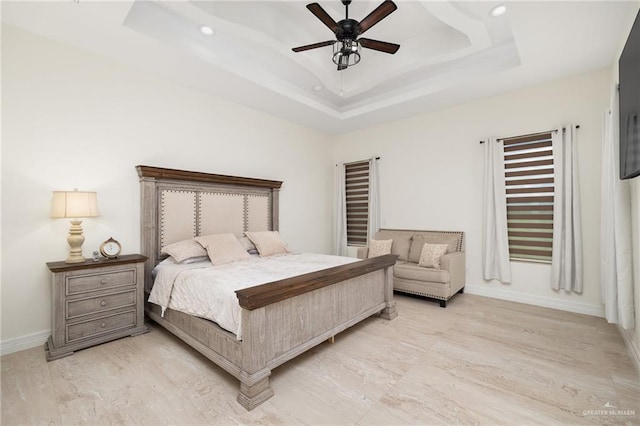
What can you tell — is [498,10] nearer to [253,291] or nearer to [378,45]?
[378,45]

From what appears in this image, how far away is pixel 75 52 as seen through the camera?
2.86 meters

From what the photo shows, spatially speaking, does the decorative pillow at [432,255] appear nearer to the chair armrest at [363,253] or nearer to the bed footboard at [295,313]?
the chair armrest at [363,253]

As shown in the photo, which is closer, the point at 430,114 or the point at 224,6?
the point at 224,6

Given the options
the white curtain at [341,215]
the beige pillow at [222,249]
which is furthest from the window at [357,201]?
the beige pillow at [222,249]

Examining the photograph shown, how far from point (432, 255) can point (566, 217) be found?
157cm

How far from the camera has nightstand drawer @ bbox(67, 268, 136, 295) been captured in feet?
8.18

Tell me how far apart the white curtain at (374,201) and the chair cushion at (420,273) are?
113cm

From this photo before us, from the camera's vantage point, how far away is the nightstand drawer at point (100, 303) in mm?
2492

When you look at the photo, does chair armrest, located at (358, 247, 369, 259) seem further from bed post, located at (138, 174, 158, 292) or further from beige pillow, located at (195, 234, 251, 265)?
bed post, located at (138, 174, 158, 292)

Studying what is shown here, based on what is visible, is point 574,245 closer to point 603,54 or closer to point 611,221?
point 611,221

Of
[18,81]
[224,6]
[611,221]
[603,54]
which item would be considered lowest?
[611,221]

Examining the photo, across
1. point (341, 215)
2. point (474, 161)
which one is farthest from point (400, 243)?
point (474, 161)

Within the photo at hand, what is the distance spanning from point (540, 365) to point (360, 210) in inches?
144

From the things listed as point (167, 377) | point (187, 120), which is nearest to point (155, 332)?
point (167, 377)
